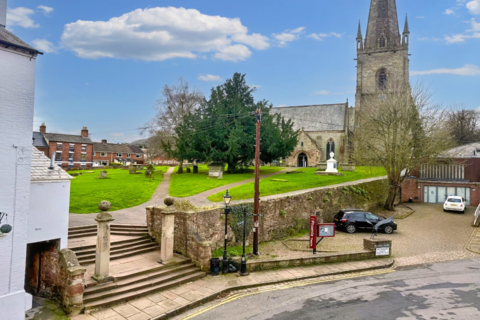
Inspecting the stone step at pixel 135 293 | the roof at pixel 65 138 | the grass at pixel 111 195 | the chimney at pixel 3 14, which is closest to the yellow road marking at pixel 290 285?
the stone step at pixel 135 293

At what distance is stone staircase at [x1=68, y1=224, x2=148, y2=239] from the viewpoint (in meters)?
13.7

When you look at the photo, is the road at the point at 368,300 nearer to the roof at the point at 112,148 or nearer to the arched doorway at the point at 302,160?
the arched doorway at the point at 302,160

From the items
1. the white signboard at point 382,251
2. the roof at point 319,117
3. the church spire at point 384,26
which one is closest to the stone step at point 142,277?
the white signboard at point 382,251

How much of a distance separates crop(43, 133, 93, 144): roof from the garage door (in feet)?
186

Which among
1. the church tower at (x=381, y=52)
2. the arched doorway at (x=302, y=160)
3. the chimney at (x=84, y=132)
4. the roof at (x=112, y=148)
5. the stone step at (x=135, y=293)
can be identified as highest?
the church tower at (x=381, y=52)

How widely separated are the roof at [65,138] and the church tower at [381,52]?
167 feet

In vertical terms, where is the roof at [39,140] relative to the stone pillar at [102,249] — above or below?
above

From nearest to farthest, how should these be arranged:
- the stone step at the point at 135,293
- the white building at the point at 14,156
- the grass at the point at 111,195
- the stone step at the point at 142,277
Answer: the white building at the point at 14,156 → the stone step at the point at 135,293 → the stone step at the point at 142,277 → the grass at the point at 111,195

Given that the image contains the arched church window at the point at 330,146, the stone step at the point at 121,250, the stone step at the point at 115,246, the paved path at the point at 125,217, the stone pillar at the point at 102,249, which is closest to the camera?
the stone pillar at the point at 102,249

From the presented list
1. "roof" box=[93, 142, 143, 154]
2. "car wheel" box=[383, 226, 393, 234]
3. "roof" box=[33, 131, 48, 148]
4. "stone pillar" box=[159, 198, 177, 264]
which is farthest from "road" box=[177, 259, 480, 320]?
"roof" box=[93, 142, 143, 154]

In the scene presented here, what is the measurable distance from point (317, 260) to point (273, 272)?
242 cm

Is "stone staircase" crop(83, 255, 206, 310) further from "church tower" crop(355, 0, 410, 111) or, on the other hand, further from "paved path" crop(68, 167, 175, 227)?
"church tower" crop(355, 0, 410, 111)

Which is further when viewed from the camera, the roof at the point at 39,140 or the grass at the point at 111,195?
the roof at the point at 39,140

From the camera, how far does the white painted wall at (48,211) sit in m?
9.75
